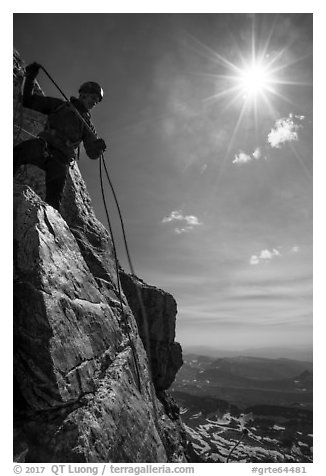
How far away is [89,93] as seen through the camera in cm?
946

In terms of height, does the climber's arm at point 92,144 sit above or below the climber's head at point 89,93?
below

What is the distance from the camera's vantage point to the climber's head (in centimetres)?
944

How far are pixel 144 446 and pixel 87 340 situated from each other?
3.03 m

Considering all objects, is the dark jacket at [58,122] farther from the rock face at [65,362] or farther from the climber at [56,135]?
the rock face at [65,362]

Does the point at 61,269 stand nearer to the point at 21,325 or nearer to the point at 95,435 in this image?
the point at 21,325

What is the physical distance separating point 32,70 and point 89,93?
6.11ft

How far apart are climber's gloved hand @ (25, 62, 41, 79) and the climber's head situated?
1595 millimetres

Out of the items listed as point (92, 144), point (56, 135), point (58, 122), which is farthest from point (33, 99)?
point (92, 144)

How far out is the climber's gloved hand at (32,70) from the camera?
8008mm

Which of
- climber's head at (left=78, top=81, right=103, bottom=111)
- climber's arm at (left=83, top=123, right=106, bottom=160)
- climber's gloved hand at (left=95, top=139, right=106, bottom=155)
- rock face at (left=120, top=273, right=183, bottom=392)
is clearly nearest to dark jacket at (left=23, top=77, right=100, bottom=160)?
climber's arm at (left=83, top=123, right=106, bottom=160)

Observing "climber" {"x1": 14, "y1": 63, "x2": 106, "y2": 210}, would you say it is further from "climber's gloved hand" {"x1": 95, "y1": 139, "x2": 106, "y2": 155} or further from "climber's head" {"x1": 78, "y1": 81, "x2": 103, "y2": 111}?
"climber's head" {"x1": 78, "y1": 81, "x2": 103, "y2": 111}

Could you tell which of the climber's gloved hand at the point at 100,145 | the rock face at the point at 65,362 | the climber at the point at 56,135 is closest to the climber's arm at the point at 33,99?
the climber at the point at 56,135

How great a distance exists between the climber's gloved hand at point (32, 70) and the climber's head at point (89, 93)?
1.60 m
